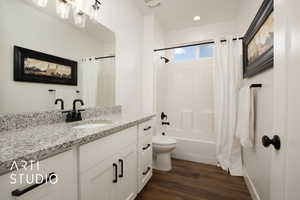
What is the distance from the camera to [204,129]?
2.76m

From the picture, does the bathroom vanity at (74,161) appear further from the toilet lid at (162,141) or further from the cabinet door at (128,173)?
the toilet lid at (162,141)

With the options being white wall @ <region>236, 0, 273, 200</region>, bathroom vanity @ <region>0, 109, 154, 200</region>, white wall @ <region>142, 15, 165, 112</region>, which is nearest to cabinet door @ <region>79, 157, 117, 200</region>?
bathroom vanity @ <region>0, 109, 154, 200</region>

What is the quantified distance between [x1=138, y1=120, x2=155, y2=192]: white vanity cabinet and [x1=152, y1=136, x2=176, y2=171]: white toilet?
0.35m

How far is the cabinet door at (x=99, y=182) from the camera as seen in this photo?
0.79 metres

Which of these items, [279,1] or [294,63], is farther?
[279,1]

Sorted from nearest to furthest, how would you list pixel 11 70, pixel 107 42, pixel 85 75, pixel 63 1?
pixel 11 70, pixel 63 1, pixel 85 75, pixel 107 42

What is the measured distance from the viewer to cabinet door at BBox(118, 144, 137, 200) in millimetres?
1117

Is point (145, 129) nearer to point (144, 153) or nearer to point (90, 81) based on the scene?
point (144, 153)

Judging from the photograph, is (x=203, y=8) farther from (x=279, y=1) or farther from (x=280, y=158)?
(x=280, y=158)

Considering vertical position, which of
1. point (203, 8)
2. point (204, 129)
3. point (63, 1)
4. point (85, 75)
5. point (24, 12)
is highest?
point (203, 8)

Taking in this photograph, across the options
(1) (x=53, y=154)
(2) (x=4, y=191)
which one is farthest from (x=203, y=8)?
(2) (x=4, y=191)

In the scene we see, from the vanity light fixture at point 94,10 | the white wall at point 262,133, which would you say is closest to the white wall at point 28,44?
the vanity light fixture at point 94,10

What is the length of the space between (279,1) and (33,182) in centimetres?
131

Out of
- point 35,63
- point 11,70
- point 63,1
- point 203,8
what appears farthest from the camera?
point 203,8
